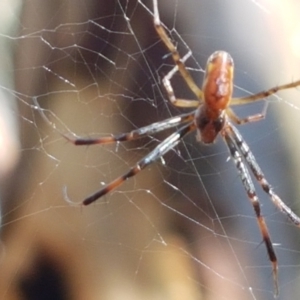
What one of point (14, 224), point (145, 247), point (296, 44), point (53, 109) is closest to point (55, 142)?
point (53, 109)

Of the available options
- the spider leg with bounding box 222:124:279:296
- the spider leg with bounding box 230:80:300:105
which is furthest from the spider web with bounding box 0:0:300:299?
the spider leg with bounding box 230:80:300:105

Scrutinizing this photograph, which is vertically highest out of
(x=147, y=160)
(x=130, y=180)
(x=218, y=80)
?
(x=218, y=80)

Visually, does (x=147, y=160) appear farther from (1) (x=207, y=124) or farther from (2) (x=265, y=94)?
(2) (x=265, y=94)

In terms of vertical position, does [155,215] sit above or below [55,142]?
below

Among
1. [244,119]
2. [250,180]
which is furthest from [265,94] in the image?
[250,180]

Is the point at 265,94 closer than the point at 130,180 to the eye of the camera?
Yes

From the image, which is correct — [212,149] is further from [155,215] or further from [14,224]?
[14,224]

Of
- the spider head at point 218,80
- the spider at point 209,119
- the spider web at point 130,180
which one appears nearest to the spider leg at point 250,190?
the spider at point 209,119
